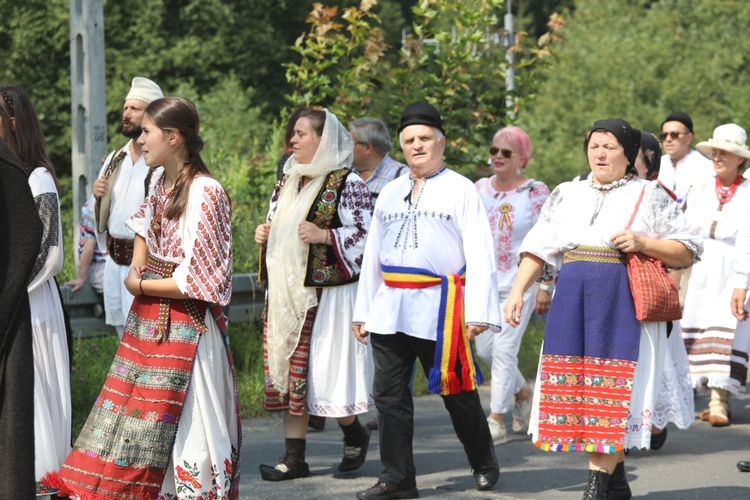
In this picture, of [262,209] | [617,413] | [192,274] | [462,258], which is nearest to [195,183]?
[192,274]

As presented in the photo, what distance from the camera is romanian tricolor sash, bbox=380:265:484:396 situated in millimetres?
6504

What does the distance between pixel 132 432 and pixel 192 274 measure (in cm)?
72

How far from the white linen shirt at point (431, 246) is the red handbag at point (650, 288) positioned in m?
0.77

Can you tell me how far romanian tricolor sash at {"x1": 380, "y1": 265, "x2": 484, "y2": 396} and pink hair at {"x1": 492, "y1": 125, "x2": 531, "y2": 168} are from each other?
2.29 meters

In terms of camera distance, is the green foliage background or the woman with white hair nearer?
the woman with white hair

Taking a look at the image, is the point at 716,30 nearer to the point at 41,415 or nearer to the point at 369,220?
the point at 369,220

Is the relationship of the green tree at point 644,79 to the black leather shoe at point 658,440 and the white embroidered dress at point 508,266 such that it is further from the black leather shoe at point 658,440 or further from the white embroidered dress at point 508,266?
the black leather shoe at point 658,440

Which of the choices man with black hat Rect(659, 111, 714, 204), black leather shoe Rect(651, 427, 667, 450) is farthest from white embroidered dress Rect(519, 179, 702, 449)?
man with black hat Rect(659, 111, 714, 204)

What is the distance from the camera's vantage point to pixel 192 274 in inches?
210

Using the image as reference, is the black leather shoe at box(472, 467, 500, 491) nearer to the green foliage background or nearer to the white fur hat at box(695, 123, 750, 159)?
the white fur hat at box(695, 123, 750, 159)

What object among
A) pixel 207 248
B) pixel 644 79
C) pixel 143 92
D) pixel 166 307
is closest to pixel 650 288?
pixel 207 248

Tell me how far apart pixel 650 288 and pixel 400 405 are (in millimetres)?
1498

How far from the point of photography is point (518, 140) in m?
8.72

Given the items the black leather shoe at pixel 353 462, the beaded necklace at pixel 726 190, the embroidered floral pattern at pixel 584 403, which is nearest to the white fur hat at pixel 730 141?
the beaded necklace at pixel 726 190
